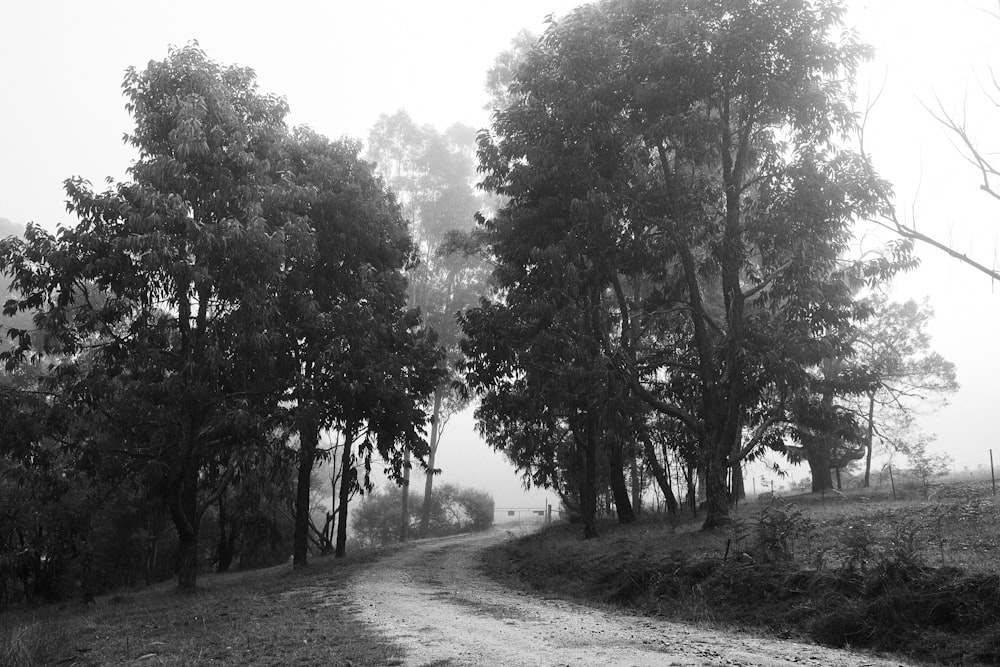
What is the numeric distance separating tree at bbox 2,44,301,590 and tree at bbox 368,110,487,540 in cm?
1995

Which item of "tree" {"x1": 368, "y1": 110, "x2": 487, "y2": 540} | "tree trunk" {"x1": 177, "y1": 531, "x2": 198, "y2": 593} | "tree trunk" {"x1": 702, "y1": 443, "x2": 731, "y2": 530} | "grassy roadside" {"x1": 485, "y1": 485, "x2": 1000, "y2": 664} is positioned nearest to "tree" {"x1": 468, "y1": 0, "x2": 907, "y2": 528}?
"tree trunk" {"x1": 702, "y1": 443, "x2": 731, "y2": 530}

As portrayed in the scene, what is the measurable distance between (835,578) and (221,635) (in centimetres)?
900

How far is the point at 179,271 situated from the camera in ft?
51.7

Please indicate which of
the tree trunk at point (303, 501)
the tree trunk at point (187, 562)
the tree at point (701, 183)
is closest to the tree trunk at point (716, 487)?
the tree at point (701, 183)

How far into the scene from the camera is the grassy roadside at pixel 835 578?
847 cm

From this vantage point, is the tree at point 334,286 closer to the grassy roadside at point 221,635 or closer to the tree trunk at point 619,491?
the grassy roadside at point 221,635

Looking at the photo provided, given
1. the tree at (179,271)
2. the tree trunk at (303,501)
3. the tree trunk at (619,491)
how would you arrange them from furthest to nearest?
the tree trunk at (619,491)
the tree trunk at (303,501)
the tree at (179,271)

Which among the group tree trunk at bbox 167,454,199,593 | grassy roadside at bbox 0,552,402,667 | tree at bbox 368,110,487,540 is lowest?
grassy roadside at bbox 0,552,402,667

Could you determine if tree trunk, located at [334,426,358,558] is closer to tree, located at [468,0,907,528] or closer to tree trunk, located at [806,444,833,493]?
tree, located at [468,0,907,528]

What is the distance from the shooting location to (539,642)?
29.2ft

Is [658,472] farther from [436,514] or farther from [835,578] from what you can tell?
[436,514]

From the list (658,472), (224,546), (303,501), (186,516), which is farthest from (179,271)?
(224,546)

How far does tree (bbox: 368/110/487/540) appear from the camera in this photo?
38.4 metres

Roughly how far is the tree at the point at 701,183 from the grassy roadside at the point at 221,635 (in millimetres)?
9848
